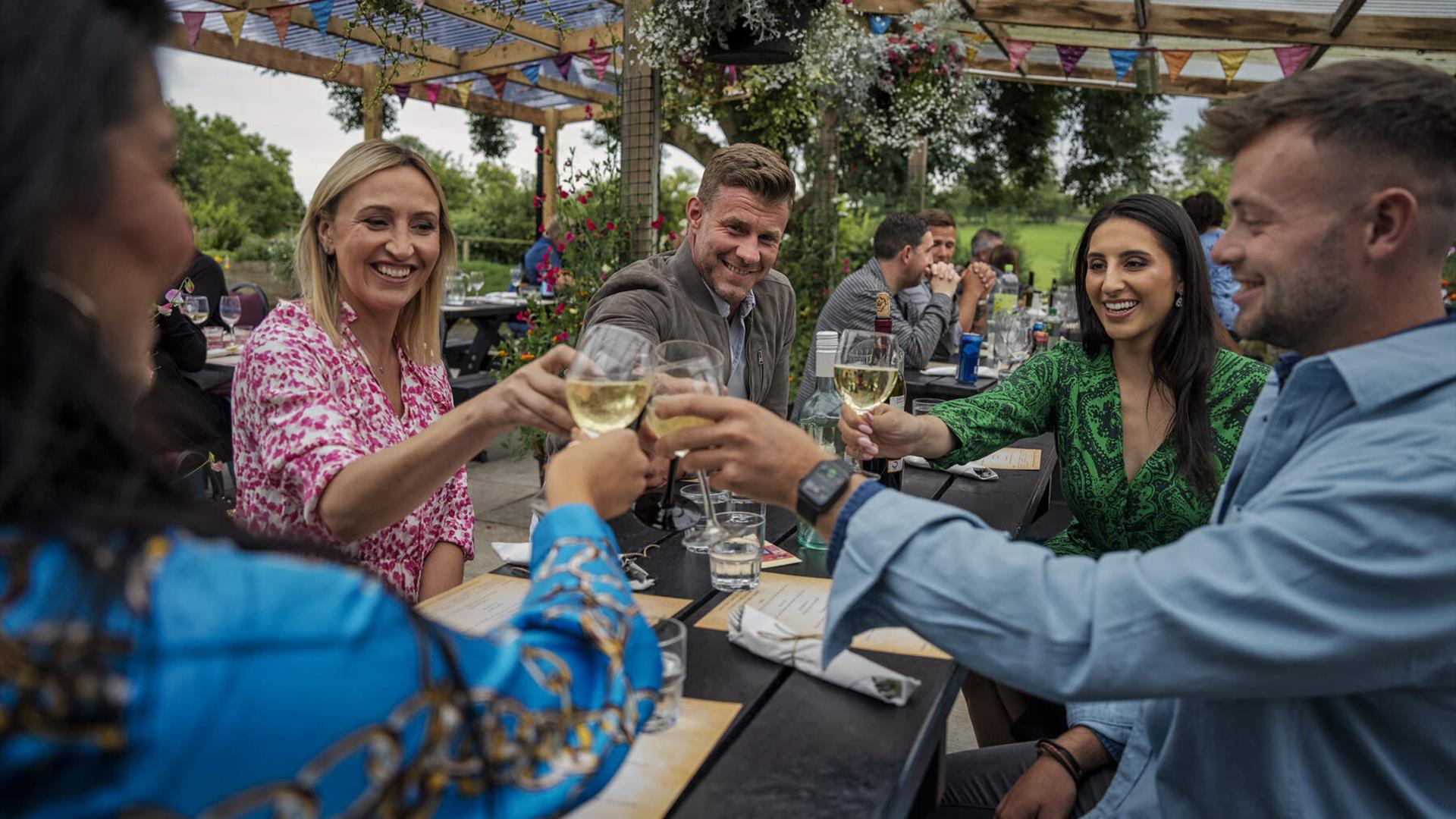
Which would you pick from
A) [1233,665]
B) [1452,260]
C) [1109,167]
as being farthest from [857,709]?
[1109,167]

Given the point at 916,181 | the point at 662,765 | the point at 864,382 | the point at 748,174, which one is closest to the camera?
the point at 662,765

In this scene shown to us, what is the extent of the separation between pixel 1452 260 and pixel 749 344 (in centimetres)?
1078

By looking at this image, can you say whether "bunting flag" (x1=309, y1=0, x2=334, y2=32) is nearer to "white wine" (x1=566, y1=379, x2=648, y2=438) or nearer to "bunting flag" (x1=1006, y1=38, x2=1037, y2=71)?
"bunting flag" (x1=1006, y1=38, x2=1037, y2=71)

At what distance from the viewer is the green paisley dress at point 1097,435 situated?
91.0 inches

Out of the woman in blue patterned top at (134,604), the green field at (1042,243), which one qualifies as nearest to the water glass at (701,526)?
the woman in blue patterned top at (134,604)

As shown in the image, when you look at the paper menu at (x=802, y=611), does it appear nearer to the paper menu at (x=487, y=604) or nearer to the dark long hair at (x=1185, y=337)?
the paper menu at (x=487, y=604)

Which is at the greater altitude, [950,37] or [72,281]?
[950,37]

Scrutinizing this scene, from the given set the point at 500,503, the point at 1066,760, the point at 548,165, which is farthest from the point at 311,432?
the point at 548,165

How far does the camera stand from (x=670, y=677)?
1186 millimetres

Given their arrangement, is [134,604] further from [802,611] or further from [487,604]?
[802,611]

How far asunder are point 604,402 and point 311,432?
2.29 feet

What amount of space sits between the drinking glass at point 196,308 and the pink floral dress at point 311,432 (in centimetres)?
337

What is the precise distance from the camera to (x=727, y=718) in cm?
121

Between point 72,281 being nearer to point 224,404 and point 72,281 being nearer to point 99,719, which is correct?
point 99,719
